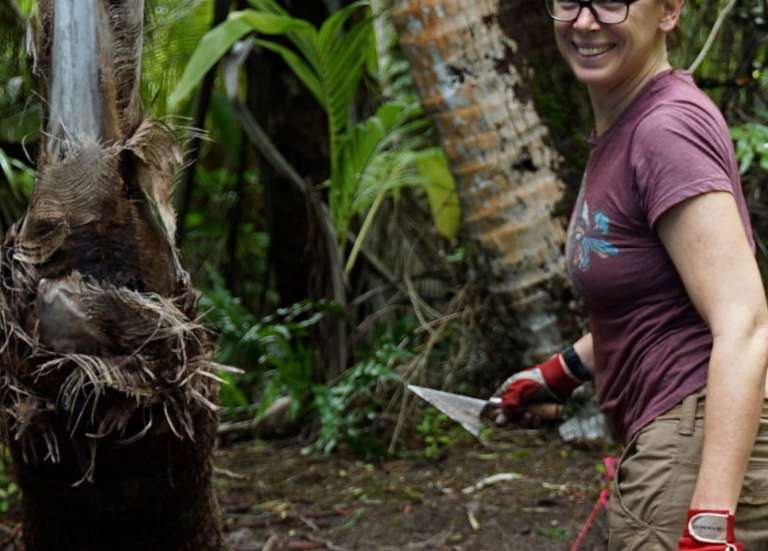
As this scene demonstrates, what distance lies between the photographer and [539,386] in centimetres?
307

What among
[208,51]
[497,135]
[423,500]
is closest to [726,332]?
[423,500]

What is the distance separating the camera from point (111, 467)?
9.43 feet

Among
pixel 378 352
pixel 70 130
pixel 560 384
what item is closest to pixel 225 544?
pixel 560 384

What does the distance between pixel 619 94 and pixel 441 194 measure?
350cm

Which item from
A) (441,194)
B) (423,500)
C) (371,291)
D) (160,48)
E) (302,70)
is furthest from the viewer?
(371,291)

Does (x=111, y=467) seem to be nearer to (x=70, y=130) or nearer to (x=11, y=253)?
(x=11, y=253)

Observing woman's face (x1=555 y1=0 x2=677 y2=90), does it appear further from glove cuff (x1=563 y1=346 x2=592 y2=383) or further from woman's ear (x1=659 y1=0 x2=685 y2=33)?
glove cuff (x1=563 y1=346 x2=592 y2=383)

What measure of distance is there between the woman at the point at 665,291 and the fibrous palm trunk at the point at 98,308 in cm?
98

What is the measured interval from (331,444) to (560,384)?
2.44 metres

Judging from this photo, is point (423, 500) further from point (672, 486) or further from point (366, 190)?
point (672, 486)

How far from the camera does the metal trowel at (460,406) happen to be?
3.06 m

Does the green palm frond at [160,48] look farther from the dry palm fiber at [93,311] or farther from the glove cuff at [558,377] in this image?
the glove cuff at [558,377]

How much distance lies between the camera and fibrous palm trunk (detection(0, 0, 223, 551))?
8.80 feet

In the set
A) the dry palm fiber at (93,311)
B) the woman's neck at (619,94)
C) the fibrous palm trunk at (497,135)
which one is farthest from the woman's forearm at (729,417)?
the fibrous palm trunk at (497,135)
